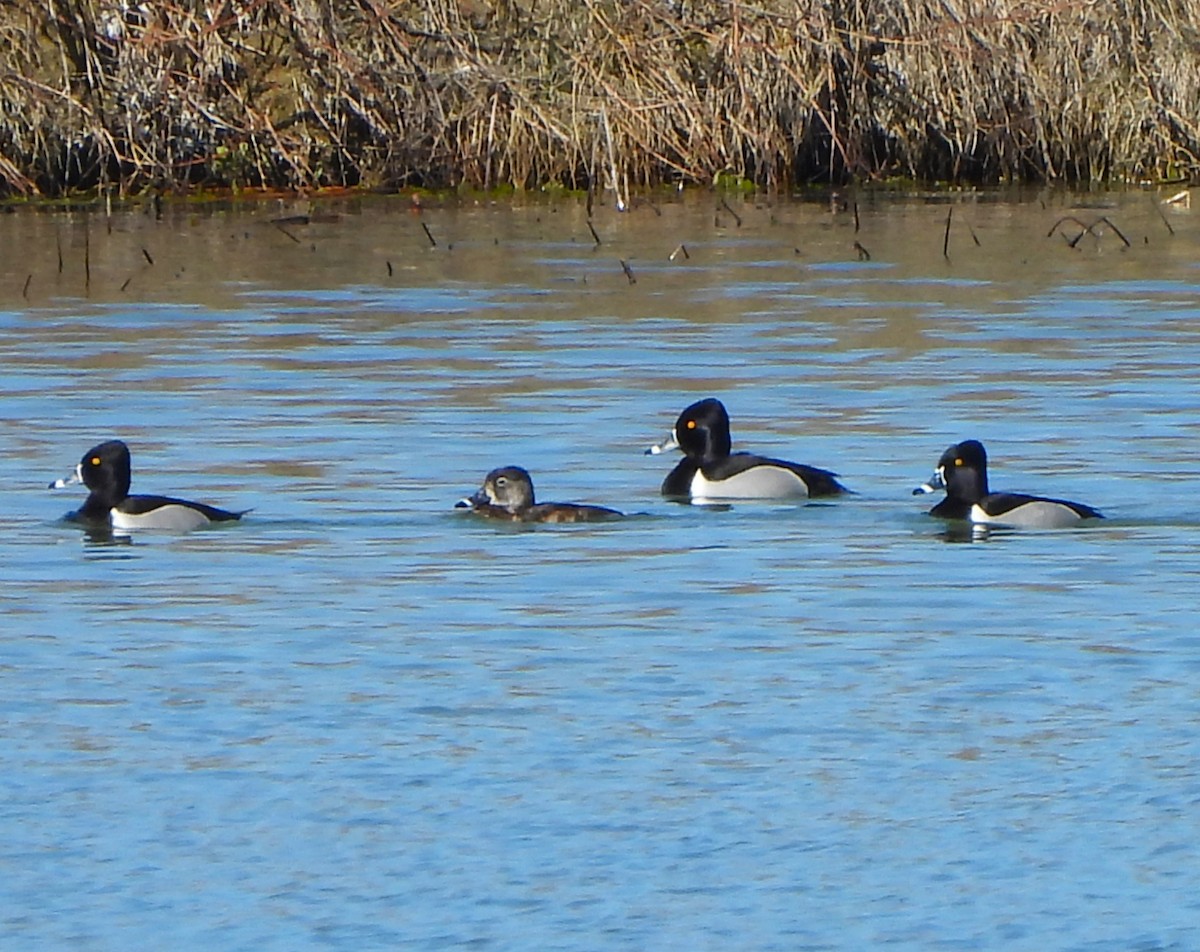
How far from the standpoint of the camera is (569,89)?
28.1 metres

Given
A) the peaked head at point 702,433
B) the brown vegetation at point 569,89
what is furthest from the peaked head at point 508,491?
the brown vegetation at point 569,89

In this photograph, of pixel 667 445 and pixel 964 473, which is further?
pixel 667 445

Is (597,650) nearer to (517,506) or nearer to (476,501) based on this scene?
(517,506)

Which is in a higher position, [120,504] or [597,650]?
[120,504]

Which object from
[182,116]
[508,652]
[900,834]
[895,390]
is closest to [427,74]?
[182,116]

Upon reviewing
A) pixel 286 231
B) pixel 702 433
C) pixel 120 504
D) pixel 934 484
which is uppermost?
pixel 286 231

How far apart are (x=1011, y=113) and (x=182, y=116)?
27.4 feet

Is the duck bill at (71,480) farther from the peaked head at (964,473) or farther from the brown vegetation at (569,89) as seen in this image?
the brown vegetation at (569,89)

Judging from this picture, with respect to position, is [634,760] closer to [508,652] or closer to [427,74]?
[508,652]

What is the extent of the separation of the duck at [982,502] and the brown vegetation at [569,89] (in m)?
14.5

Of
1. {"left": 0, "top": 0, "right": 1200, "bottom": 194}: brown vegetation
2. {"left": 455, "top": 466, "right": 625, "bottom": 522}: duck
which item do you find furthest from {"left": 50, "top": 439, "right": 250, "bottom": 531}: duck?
{"left": 0, "top": 0, "right": 1200, "bottom": 194}: brown vegetation

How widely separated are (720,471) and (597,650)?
144 inches

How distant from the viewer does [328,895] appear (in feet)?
22.9

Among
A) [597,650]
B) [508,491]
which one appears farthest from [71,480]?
[597,650]
